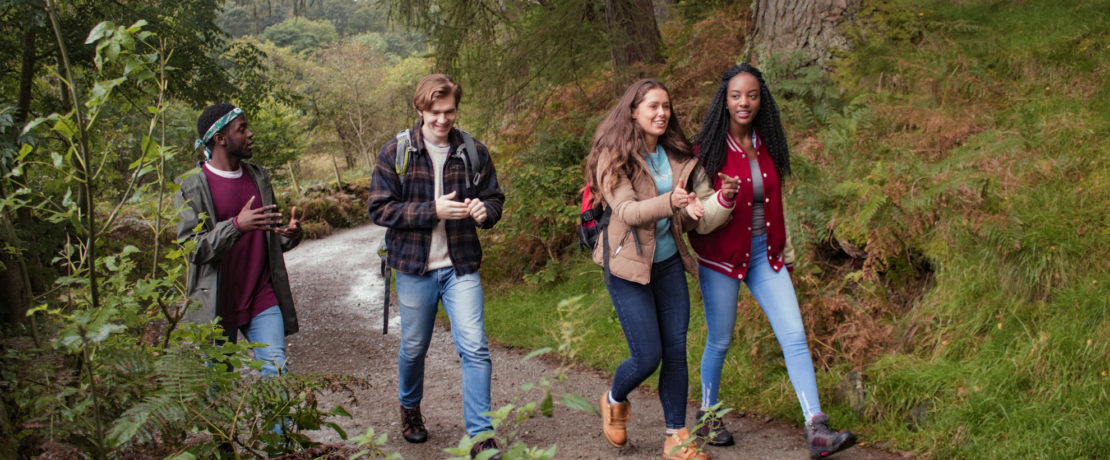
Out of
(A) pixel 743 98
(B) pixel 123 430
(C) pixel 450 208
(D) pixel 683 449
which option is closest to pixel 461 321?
(C) pixel 450 208

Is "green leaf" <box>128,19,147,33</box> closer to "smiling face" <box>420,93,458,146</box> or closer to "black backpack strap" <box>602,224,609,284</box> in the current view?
"smiling face" <box>420,93,458,146</box>

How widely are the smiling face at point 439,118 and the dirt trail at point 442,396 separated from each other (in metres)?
1.53

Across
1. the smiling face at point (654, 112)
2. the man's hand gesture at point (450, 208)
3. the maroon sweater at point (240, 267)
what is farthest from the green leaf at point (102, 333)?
the smiling face at point (654, 112)

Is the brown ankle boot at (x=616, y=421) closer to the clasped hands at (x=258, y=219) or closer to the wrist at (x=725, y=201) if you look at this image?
the wrist at (x=725, y=201)

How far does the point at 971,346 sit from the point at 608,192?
2355mm

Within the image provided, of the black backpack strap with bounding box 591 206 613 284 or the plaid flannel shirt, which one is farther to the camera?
the plaid flannel shirt

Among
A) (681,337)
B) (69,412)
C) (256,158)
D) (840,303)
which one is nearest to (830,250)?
(840,303)

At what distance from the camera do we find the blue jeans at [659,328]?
4.21 metres

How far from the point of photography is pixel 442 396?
6375 millimetres

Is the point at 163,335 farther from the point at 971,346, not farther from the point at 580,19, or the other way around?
the point at 580,19

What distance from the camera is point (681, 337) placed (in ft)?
14.2

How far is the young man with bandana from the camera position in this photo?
4.19 metres

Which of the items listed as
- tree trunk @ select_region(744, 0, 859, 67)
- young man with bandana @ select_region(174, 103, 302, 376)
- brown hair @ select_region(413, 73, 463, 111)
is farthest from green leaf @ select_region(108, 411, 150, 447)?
tree trunk @ select_region(744, 0, 859, 67)

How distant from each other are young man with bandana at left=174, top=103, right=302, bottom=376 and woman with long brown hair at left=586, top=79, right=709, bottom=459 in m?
1.72
